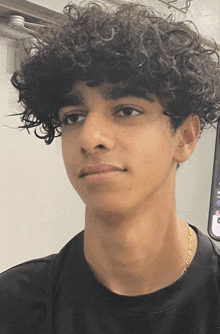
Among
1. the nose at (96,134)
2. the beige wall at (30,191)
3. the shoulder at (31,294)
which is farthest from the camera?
the beige wall at (30,191)

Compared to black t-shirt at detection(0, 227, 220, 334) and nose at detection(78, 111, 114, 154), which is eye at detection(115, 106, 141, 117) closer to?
nose at detection(78, 111, 114, 154)

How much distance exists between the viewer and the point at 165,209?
552mm

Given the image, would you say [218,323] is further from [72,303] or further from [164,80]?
[164,80]

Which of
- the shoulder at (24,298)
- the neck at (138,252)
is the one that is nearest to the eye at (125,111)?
the neck at (138,252)

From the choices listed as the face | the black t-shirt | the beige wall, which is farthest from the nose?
the beige wall

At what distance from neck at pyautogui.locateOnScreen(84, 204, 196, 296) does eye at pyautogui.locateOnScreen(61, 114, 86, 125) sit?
106 millimetres

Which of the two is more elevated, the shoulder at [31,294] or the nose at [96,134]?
the nose at [96,134]

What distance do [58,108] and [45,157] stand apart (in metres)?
0.27

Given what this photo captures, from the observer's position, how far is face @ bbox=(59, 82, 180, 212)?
1.58 ft

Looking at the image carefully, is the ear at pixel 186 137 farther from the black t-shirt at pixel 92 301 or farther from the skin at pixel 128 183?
the black t-shirt at pixel 92 301

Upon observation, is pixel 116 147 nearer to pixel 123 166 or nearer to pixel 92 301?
pixel 123 166

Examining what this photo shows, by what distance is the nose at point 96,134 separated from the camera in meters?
0.48

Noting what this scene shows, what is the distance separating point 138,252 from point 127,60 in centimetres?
22

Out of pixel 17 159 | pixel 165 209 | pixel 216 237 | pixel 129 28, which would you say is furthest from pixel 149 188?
pixel 216 237
